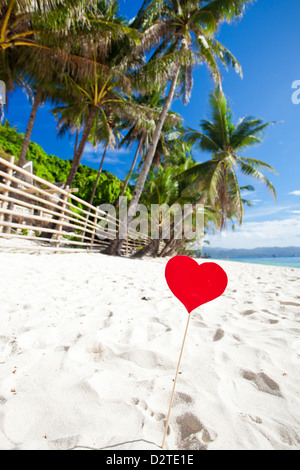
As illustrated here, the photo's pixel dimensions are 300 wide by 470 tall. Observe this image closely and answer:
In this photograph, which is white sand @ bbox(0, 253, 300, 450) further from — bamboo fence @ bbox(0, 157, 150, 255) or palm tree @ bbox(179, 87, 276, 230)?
palm tree @ bbox(179, 87, 276, 230)

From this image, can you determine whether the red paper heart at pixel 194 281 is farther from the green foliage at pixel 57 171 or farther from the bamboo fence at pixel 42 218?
the green foliage at pixel 57 171

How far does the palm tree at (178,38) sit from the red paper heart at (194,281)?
256 inches

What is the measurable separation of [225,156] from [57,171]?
592 inches

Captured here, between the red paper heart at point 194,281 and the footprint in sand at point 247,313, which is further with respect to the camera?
the footprint in sand at point 247,313

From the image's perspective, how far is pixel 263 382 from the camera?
3.60ft

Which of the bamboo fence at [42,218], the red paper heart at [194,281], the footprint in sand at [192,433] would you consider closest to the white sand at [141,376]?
the footprint in sand at [192,433]

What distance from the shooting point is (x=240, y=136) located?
32.8 feet

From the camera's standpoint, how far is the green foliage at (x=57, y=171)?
15.8 meters

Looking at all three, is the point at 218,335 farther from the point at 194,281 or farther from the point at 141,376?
the point at 194,281

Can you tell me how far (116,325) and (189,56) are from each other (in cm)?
879

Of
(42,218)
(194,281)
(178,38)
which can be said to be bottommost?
(194,281)

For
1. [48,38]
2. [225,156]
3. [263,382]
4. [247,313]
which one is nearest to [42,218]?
[247,313]

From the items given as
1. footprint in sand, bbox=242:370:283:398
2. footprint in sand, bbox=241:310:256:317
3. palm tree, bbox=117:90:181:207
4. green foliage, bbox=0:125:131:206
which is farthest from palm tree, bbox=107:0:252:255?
green foliage, bbox=0:125:131:206
